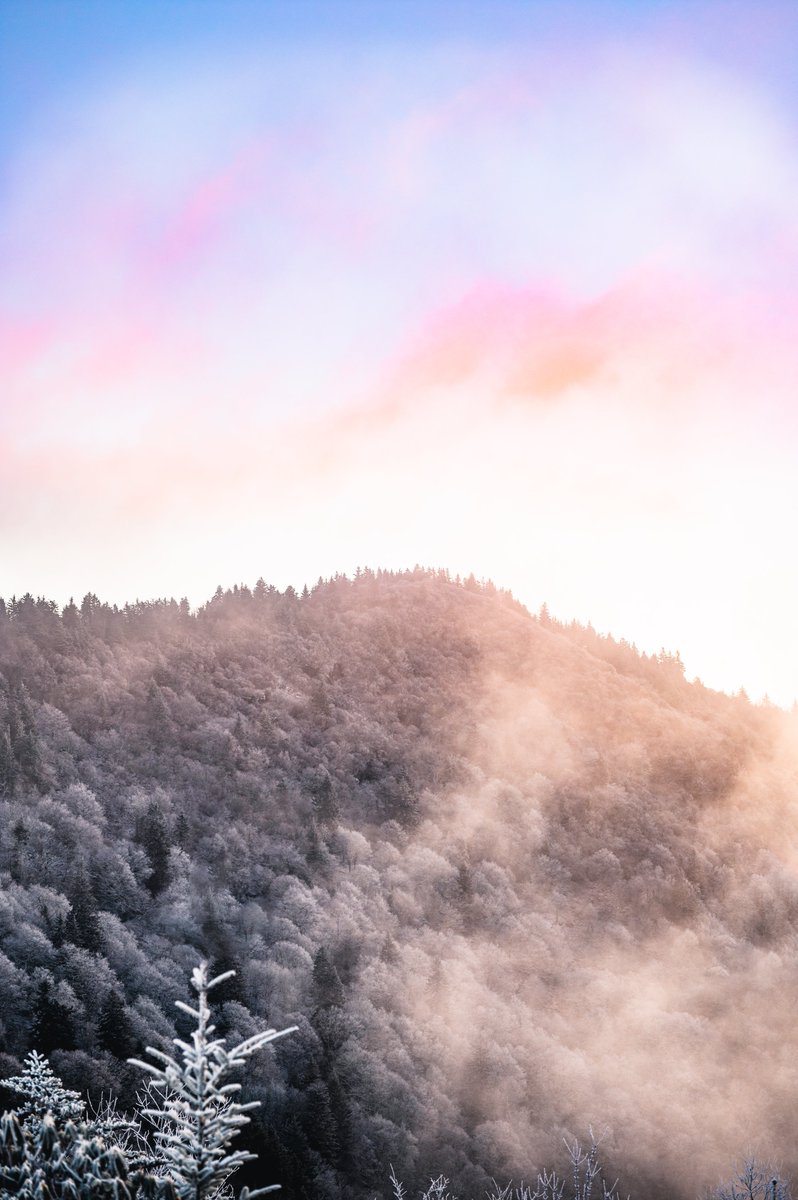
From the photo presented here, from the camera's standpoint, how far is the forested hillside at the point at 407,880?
7662 centimetres

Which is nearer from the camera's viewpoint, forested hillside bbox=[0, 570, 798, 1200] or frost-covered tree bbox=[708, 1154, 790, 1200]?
frost-covered tree bbox=[708, 1154, 790, 1200]

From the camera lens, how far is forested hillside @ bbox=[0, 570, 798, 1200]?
7662cm

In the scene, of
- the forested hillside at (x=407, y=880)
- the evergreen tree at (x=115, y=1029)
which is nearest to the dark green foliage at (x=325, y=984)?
the forested hillside at (x=407, y=880)

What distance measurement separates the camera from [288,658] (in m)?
160

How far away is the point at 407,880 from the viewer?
111438 millimetres

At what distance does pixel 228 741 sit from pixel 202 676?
18.8 metres

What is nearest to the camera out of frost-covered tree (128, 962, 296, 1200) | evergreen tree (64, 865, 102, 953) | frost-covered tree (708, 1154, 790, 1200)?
frost-covered tree (128, 962, 296, 1200)

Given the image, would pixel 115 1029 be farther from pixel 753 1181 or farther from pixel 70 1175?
pixel 70 1175

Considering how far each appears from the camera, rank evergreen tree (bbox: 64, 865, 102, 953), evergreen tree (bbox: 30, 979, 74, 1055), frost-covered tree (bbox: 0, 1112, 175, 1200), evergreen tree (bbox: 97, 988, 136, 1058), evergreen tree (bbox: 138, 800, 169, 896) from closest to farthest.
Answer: frost-covered tree (bbox: 0, 1112, 175, 1200)
evergreen tree (bbox: 30, 979, 74, 1055)
evergreen tree (bbox: 97, 988, 136, 1058)
evergreen tree (bbox: 64, 865, 102, 953)
evergreen tree (bbox: 138, 800, 169, 896)

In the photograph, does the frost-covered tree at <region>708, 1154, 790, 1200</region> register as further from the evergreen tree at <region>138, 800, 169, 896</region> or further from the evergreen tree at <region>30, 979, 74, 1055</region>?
the evergreen tree at <region>138, 800, 169, 896</region>

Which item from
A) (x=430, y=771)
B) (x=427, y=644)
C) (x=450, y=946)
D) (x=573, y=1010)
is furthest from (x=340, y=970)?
(x=427, y=644)

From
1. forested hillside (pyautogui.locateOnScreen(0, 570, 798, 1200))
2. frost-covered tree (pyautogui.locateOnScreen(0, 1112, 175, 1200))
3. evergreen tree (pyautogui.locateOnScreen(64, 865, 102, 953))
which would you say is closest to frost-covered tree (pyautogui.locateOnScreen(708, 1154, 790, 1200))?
forested hillside (pyautogui.locateOnScreen(0, 570, 798, 1200))

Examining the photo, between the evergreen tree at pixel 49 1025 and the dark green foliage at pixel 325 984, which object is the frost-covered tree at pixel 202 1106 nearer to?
the evergreen tree at pixel 49 1025

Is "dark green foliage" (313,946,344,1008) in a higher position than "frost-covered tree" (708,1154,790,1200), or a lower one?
higher
